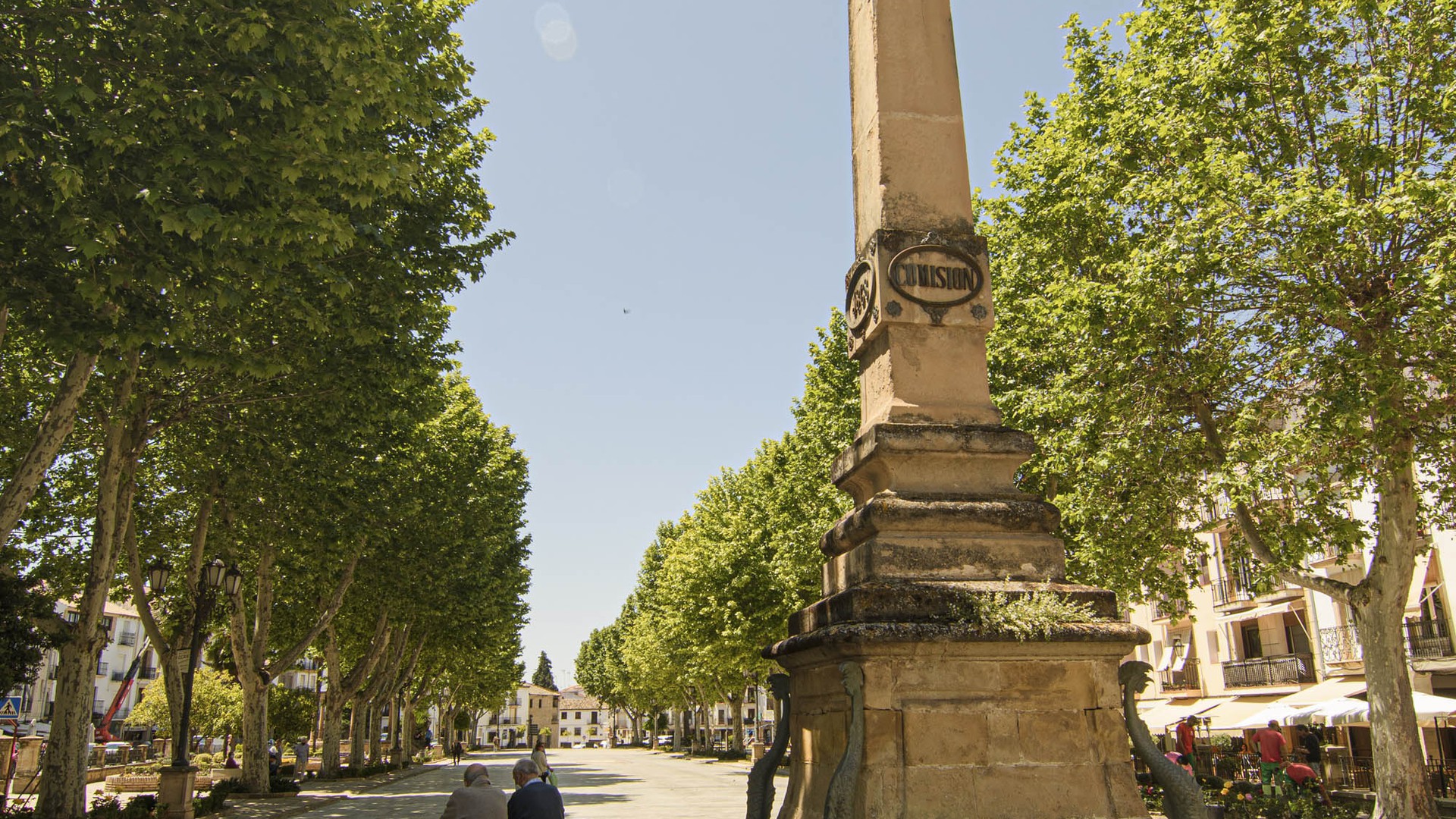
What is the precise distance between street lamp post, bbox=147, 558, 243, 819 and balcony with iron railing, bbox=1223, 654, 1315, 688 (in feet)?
95.6

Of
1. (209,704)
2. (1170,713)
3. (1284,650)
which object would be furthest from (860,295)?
(209,704)

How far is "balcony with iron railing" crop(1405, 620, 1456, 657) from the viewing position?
24406 millimetres

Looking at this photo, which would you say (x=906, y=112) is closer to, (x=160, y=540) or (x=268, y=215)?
(x=268, y=215)

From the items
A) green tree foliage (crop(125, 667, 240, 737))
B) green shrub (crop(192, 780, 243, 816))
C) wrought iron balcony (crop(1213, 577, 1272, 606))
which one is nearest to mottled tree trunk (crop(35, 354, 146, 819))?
green shrub (crop(192, 780, 243, 816))

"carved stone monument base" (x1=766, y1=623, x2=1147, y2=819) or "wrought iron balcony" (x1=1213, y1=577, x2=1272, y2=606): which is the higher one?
"wrought iron balcony" (x1=1213, y1=577, x2=1272, y2=606)

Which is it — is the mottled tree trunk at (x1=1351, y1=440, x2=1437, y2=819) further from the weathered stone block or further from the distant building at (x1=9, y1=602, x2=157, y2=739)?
the distant building at (x1=9, y1=602, x2=157, y2=739)

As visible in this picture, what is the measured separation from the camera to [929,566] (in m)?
5.42

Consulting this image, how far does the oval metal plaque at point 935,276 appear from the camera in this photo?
609 centimetres

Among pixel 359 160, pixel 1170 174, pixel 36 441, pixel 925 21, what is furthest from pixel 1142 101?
pixel 36 441

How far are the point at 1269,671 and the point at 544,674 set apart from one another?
16301 cm

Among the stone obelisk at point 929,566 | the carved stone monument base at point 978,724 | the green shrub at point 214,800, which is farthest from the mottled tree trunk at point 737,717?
the carved stone monument base at point 978,724

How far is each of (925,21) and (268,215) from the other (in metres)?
6.73

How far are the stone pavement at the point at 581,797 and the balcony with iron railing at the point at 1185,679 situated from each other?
16.6 m

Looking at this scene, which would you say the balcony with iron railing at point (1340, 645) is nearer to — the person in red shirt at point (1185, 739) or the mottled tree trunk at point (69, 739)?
the person in red shirt at point (1185, 739)
